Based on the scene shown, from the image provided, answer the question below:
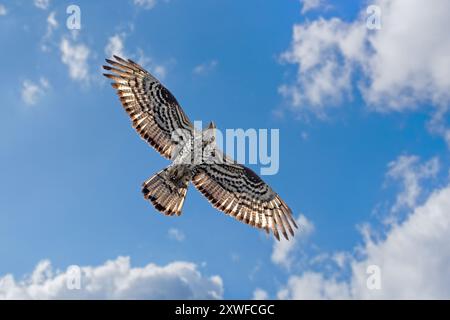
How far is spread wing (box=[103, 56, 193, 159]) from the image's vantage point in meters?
17.9

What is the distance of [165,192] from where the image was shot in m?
17.1

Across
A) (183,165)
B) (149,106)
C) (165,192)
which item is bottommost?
(165,192)

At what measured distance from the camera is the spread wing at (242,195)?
18297mm

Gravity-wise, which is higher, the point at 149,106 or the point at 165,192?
the point at 149,106

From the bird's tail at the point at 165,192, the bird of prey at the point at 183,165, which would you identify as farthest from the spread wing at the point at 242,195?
the bird's tail at the point at 165,192

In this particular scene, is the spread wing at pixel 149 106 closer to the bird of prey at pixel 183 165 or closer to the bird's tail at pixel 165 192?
the bird of prey at pixel 183 165

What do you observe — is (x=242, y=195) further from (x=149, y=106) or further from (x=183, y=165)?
(x=149, y=106)

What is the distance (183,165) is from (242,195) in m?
2.39

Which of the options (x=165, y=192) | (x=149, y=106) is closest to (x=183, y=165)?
(x=165, y=192)

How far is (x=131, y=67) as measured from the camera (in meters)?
18.0
